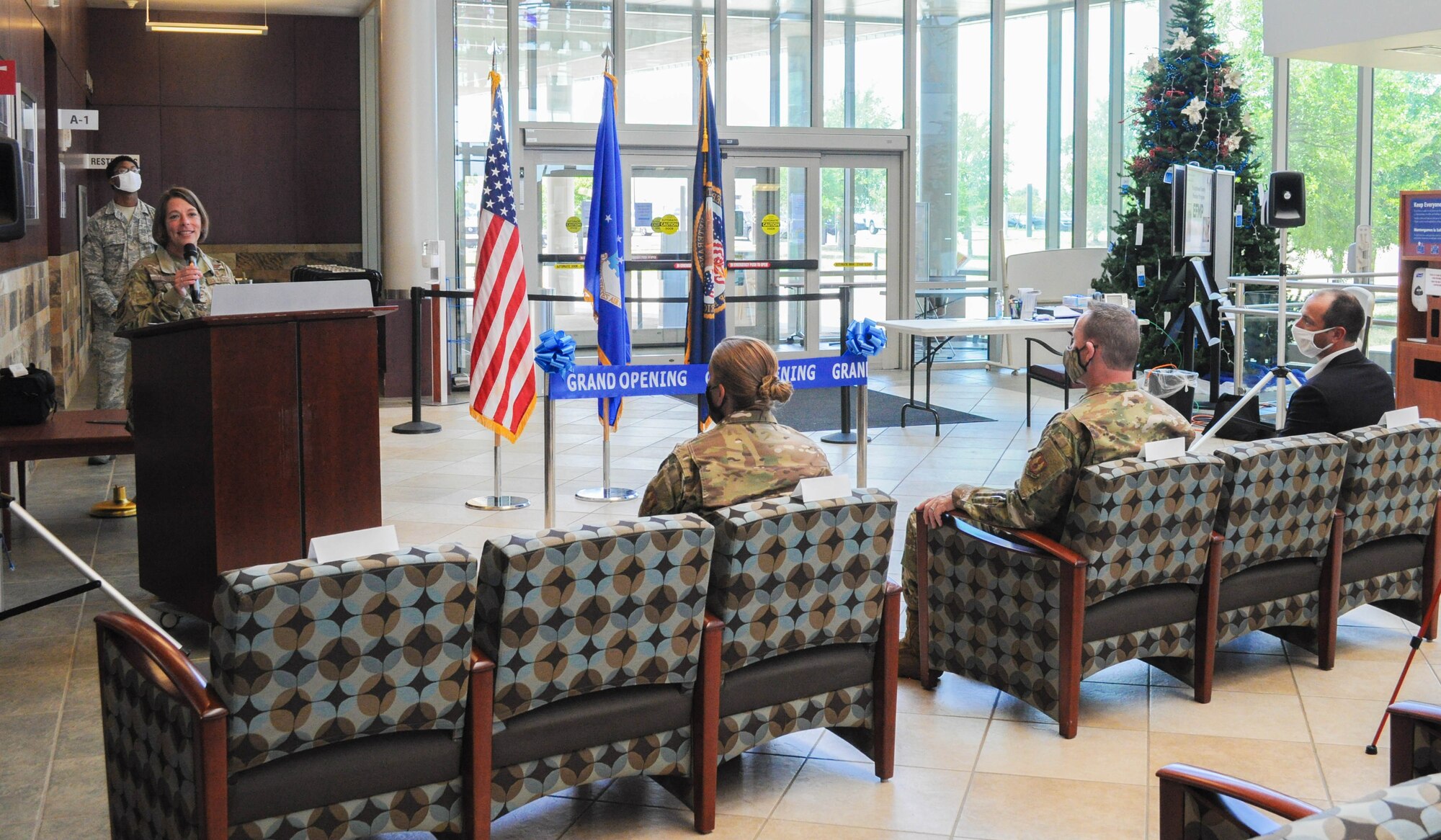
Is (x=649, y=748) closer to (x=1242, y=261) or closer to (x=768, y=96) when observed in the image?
(x=1242, y=261)

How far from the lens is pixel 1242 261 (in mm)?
11008

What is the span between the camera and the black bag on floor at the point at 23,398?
5.27 metres

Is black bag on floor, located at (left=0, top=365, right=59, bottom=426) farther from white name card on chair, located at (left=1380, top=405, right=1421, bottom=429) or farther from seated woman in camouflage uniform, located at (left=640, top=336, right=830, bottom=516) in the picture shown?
white name card on chair, located at (left=1380, top=405, right=1421, bottom=429)

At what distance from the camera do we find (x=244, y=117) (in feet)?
45.6

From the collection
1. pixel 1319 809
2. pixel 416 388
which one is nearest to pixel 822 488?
pixel 1319 809

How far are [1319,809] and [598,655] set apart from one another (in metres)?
1.55

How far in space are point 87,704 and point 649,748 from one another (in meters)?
1.95

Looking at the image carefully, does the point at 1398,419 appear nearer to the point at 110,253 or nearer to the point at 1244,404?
the point at 1244,404

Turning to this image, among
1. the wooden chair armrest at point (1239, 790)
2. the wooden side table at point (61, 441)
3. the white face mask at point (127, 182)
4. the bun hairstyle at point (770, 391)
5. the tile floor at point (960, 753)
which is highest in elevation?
the white face mask at point (127, 182)

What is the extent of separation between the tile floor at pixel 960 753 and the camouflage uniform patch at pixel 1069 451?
59cm

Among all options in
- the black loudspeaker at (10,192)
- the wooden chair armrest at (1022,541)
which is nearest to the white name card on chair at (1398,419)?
the wooden chair armrest at (1022,541)

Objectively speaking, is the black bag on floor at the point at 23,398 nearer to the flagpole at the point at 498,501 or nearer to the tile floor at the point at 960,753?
the tile floor at the point at 960,753

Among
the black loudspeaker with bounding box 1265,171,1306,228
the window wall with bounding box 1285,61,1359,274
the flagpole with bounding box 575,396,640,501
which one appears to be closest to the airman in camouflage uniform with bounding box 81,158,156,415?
the flagpole with bounding box 575,396,640,501

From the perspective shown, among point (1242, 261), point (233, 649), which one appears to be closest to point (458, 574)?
point (233, 649)
